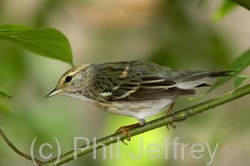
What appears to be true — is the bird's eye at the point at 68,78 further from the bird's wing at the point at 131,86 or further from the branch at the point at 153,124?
the branch at the point at 153,124

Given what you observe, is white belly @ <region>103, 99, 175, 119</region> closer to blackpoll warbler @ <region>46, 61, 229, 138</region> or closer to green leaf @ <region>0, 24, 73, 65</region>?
blackpoll warbler @ <region>46, 61, 229, 138</region>

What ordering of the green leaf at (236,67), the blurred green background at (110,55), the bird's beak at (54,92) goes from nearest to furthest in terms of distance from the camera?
the green leaf at (236,67)
the blurred green background at (110,55)
the bird's beak at (54,92)

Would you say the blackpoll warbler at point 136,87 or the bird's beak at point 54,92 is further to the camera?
the bird's beak at point 54,92

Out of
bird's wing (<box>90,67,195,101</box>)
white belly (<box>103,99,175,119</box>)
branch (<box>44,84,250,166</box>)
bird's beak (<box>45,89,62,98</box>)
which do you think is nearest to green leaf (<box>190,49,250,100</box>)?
branch (<box>44,84,250,166</box>)

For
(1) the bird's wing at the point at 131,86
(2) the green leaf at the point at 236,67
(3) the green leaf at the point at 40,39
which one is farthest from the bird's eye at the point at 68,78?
(2) the green leaf at the point at 236,67

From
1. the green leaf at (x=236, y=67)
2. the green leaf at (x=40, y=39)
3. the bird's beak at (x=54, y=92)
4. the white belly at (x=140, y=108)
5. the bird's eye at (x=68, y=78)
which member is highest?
the green leaf at (x=236, y=67)

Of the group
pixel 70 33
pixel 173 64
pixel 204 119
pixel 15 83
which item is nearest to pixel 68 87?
pixel 15 83

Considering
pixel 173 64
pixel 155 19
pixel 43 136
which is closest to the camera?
pixel 43 136

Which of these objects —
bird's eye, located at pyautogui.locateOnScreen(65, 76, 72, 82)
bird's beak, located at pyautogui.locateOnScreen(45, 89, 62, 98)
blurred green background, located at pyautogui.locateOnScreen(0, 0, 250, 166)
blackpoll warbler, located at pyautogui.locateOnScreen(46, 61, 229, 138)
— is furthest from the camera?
bird's eye, located at pyautogui.locateOnScreen(65, 76, 72, 82)

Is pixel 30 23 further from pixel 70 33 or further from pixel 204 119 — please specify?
pixel 70 33
